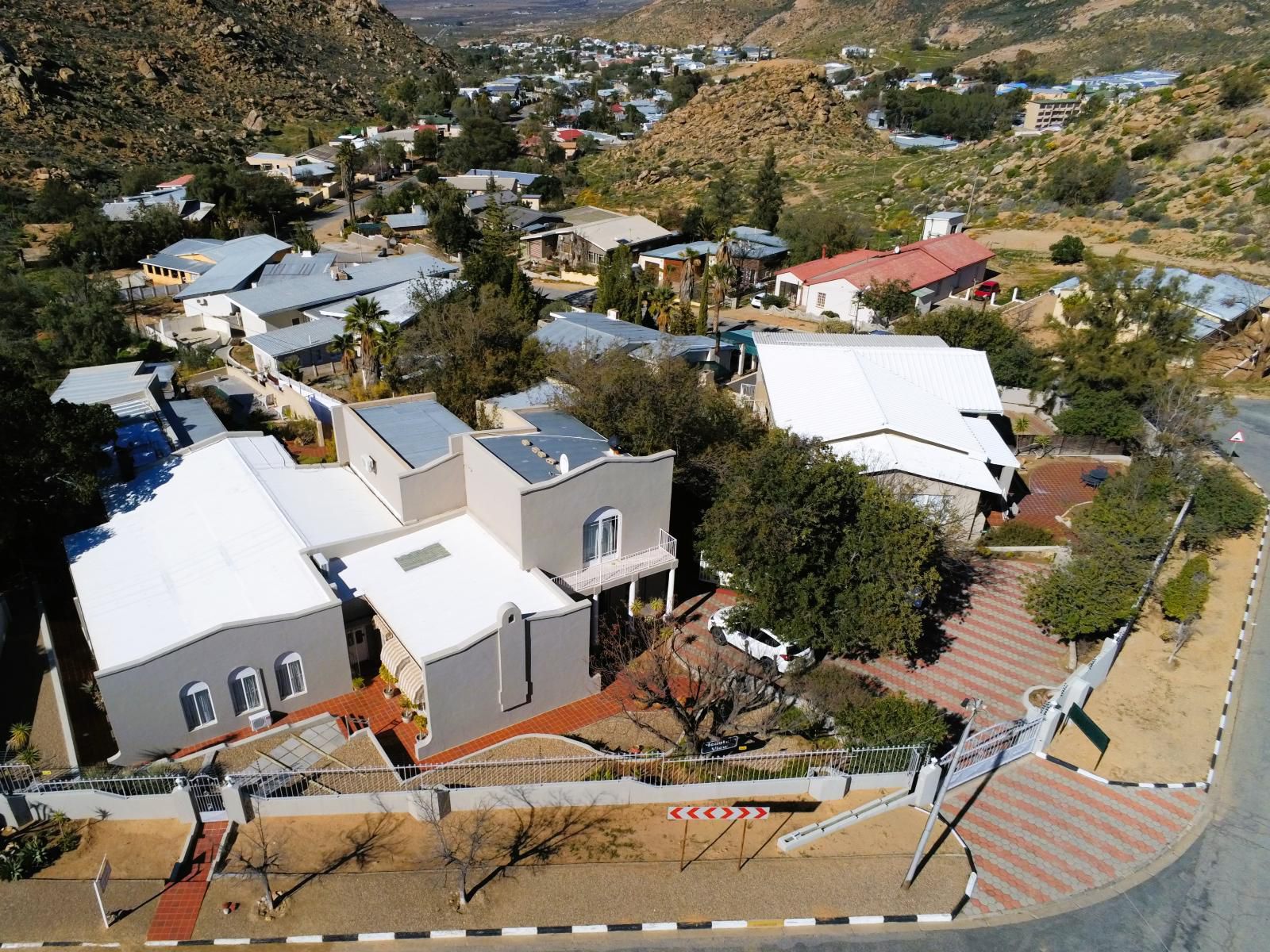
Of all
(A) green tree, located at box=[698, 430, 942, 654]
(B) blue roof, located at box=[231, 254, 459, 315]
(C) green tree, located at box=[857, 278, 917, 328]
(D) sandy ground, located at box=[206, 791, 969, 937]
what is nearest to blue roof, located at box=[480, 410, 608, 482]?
(A) green tree, located at box=[698, 430, 942, 654]

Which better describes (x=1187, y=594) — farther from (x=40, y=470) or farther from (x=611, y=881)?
(x=40, y=470)

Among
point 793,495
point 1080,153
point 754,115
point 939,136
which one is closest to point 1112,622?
point 793,495

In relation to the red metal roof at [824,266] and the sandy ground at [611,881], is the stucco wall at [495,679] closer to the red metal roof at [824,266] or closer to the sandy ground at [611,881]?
the sandy ground at [611,881]

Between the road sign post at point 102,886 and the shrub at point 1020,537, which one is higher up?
the road sign post at point 102,886

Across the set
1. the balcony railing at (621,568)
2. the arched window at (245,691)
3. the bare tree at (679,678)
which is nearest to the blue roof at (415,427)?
the balcony railing at (621,568)

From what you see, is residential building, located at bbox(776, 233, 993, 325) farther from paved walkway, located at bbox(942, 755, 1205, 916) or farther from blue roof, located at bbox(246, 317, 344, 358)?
paved walkway, located at bbox(942, 755, 1205, 916)

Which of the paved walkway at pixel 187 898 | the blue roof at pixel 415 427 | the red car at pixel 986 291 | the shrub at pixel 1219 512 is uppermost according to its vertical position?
the blue roof at pixel 415 427

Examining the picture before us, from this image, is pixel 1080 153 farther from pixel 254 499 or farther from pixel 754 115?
pixel 254 499
